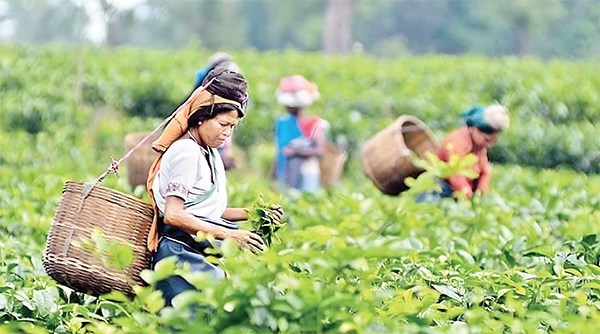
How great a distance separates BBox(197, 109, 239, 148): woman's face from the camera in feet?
12.1

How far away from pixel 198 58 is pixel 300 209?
12.2m

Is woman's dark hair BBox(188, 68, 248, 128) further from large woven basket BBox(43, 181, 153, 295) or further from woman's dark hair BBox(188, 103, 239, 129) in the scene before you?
large woven basket BBox(43, 181, 153, 295)

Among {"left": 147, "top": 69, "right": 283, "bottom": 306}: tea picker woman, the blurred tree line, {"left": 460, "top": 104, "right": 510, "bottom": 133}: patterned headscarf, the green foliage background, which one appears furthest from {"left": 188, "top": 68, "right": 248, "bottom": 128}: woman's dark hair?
the blurred tree line

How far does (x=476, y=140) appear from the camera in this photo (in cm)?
700

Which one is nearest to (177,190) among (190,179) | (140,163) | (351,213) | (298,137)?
(190,179)

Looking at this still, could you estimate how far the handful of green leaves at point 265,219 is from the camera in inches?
142

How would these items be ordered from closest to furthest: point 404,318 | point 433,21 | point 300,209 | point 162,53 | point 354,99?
point 404,318 < point 300,209 < point 354,99 < point 162,53 < point 433,21

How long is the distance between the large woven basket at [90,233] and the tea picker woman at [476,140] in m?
3.45

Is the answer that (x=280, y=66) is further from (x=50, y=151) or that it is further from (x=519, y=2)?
(x=519, y=2)

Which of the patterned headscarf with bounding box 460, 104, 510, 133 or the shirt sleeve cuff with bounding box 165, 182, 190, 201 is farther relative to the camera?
the patterned headscarf with bounding box 460, 104, 510, 133

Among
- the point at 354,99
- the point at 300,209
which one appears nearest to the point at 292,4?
the point at 354,99

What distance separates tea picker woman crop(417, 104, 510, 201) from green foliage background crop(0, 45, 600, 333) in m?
0.21

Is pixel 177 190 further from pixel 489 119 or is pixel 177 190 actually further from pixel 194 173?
pixel 489 119

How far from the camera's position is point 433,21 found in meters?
45.8
